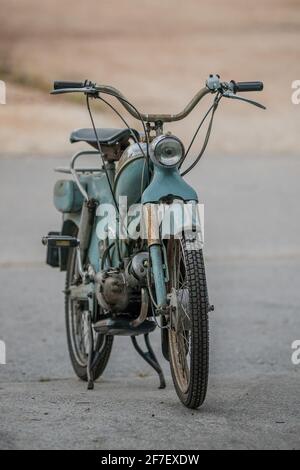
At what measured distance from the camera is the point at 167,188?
5.80m

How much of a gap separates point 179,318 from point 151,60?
31.3m

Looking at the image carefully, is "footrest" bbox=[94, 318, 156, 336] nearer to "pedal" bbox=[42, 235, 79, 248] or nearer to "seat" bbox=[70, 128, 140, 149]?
"pedal" bbox=[42, 235, 79, 248]

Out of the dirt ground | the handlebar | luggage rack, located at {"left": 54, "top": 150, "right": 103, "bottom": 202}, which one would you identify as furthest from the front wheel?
the dirt ground

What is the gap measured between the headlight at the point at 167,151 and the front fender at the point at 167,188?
0.15 ft

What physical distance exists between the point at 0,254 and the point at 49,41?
76.4 feet

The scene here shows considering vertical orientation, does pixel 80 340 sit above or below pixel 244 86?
below

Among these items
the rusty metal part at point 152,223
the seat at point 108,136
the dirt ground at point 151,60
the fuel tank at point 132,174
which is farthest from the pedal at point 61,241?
the dirt ground at point 151,60

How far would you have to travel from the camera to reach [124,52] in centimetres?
3684

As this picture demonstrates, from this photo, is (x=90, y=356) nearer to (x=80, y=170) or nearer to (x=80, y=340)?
(x=80, y=340)

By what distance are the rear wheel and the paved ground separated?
0.14 meters

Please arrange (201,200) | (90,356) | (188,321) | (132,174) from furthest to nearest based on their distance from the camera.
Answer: (201,200) < (90,356) < (132,174) < (188,321)

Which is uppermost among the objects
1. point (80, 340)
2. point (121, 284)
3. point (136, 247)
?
point (136, 247)

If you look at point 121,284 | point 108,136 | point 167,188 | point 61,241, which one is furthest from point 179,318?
point 61,241

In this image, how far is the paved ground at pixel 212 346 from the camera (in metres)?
5.23
